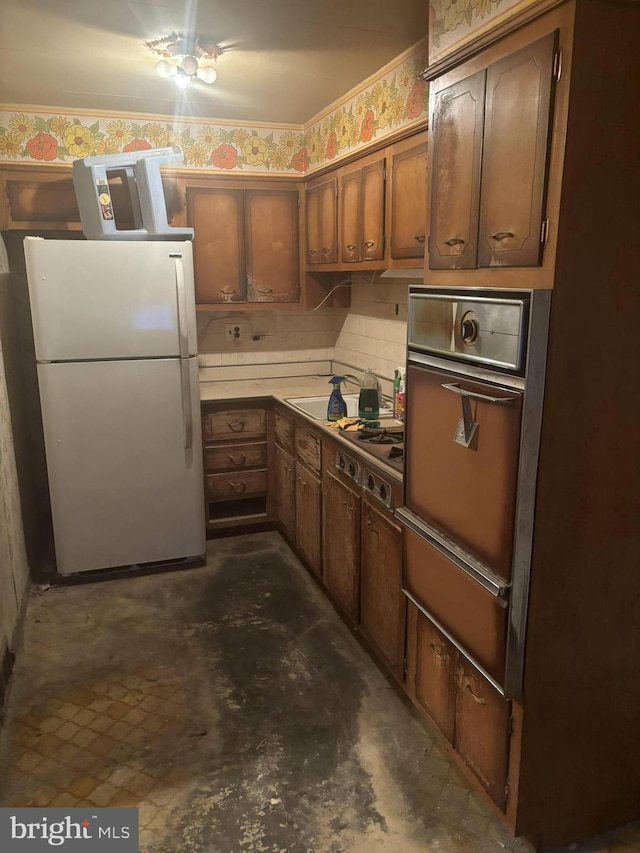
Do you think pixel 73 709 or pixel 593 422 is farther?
pixel 73 709

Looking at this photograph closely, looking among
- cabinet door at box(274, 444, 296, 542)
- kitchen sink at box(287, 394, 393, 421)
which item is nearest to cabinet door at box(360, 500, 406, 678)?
cabinet door at box(274, 444, 296, 542)

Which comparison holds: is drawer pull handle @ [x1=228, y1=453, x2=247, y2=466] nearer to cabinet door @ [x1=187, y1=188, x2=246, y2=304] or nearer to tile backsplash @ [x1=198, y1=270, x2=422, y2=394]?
tile backsplash @ [x1=198, y1=270, x2=422, y2=394]

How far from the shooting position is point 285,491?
3.59m

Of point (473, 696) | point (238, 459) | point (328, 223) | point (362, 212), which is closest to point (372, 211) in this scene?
point (362, 212)

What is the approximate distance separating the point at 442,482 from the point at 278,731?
113 centimetres

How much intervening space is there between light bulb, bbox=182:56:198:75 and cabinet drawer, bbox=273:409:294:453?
1.71m

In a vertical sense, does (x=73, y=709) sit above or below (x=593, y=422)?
below

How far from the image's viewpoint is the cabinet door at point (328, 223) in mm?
3270

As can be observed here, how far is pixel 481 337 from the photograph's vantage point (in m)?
1.58

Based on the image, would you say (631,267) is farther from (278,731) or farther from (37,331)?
(37,331)

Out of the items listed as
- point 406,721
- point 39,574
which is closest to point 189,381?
point 39,574

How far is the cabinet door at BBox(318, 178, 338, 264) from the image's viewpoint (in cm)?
327

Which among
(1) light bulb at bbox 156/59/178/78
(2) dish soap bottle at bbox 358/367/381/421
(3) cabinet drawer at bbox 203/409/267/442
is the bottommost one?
(3) cabinet drawer at bbox 203/409/267/442

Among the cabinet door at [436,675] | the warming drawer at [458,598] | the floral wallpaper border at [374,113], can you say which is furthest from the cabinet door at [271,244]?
the cabinet door at [436,675]
